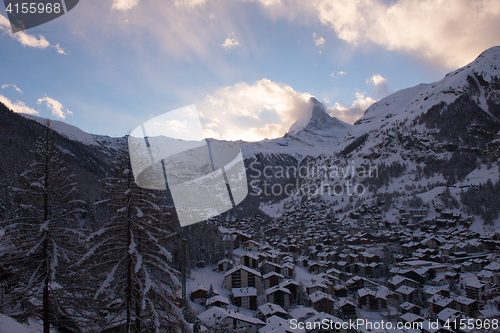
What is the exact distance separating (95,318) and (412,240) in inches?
2380

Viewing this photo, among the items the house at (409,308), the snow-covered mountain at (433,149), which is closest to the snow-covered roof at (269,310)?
the house at (409,308)

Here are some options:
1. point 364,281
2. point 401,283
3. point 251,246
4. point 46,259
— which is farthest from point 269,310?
point 251,246

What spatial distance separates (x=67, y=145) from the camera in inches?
4090

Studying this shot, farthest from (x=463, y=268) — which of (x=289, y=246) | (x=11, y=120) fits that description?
(x=11, y=120)

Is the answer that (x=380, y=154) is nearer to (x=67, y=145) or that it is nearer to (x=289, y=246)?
(x=289, y=246)

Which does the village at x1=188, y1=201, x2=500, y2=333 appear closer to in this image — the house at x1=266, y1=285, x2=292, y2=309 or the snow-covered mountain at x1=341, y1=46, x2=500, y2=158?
the house at x1=266, y1=285, x2=292, y2=309

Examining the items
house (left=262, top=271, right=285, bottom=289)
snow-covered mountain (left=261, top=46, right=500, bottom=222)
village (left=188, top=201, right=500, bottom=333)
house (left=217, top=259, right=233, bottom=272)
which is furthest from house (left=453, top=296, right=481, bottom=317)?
snow-covered mountain (left=261, top=46, right=500, bottom=222)

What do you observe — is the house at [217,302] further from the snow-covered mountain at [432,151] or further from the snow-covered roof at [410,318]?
the snow-covered mountain at [432,151]

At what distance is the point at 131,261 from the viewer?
7.69 metres

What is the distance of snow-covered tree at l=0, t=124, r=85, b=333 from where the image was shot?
25.6 feet

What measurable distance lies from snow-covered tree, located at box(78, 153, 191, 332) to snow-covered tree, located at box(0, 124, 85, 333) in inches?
43.3

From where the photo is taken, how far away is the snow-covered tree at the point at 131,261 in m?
7.48

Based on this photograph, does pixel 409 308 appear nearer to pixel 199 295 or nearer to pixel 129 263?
pixel 199 295

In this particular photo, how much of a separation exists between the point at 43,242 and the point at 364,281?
41.2 meters
